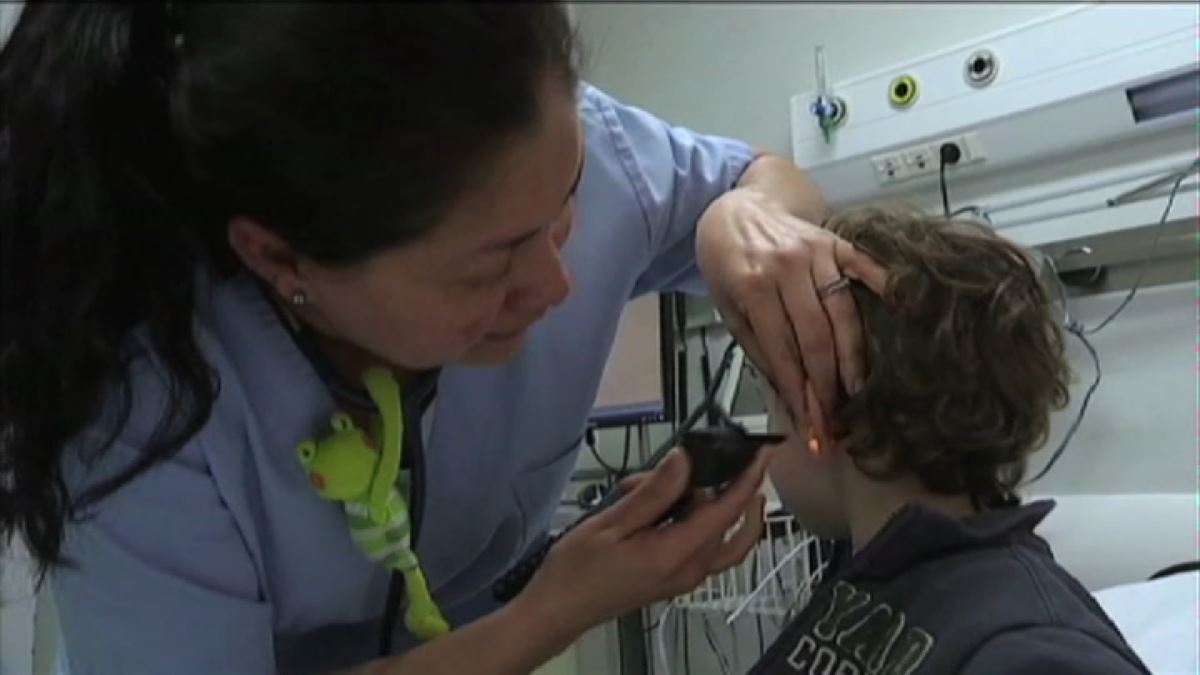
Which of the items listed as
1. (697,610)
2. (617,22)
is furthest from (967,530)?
(617,22)

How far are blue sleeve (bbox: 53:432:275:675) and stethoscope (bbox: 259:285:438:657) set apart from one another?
0.11m

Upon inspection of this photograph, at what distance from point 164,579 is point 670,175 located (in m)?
0.58

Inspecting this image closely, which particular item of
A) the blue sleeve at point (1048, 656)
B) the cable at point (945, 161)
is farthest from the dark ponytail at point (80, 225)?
the cable at point (945, 161)

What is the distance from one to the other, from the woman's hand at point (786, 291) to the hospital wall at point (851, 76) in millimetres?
297

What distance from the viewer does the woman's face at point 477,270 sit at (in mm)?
655

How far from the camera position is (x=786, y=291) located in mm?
901

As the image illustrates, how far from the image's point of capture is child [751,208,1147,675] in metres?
0.97

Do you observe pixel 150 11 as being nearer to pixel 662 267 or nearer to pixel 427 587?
pixel 427 587

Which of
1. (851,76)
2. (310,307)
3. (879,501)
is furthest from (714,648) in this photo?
(851,76)

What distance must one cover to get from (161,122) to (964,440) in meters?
0.78

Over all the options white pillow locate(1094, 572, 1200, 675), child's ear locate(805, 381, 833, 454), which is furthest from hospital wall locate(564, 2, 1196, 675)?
white pillow locate(1094, 572, 1200, 675)

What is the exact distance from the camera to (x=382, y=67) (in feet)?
1.88

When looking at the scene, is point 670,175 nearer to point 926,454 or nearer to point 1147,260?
point 926,454

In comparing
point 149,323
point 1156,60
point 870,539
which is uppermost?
point 149,323
